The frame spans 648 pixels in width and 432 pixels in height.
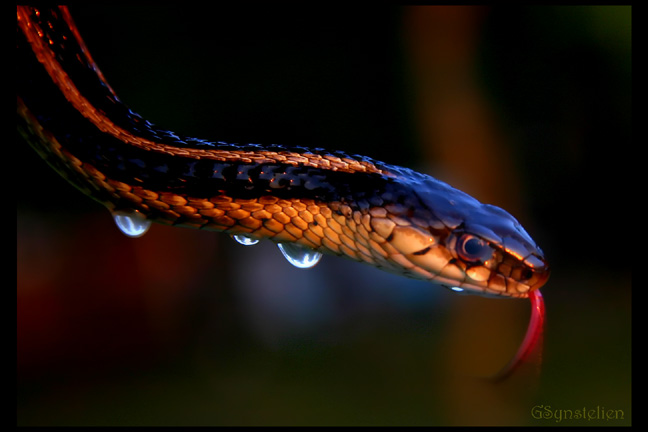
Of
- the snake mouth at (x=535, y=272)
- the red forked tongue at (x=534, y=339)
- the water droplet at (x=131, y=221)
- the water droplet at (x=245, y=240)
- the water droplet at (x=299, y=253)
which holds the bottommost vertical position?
the red forked tongue at (x=534, y=339)

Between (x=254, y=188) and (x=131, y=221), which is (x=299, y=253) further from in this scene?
(x=131, y=221)

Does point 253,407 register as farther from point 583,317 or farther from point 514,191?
point 583,317

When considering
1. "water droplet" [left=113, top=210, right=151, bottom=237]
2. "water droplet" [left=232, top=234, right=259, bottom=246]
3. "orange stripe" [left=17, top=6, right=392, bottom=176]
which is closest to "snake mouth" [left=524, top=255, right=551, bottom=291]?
"orange stripe" [left=17, top=6, right=392, bottom=176]

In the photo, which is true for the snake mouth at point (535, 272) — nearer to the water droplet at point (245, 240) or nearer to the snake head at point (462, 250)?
the snake head at point (462, 250)

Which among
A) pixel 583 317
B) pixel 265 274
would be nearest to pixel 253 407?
pixel 265 274

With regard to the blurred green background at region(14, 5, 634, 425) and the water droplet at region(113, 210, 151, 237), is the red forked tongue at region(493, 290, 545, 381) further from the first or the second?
the blurred green background at region(14, 5, 634, 425)

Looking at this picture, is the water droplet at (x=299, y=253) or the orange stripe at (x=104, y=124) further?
the water droplet at (x=299, y=253)

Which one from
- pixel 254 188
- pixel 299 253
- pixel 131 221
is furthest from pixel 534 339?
pixel 131 221

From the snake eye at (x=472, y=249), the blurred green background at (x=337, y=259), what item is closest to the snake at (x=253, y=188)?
the snake eye at (x=472, y=249)
